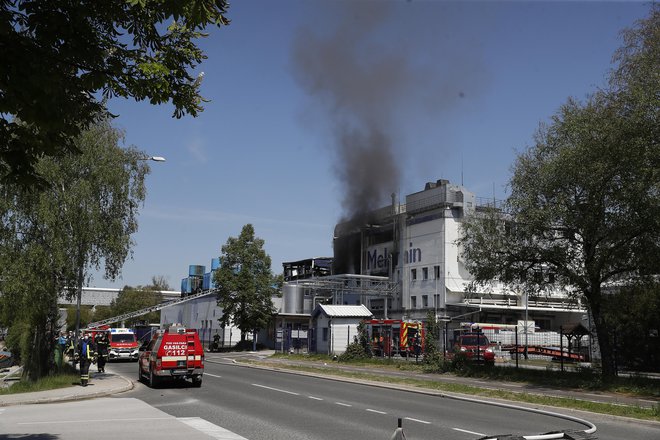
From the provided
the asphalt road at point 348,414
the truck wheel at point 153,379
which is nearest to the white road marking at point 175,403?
the asphalt road at point 348,414

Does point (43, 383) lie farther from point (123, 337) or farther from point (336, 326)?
point (336, 326)

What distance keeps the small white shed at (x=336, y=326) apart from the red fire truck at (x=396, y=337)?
5.79 ft

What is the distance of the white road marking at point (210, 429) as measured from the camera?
11.5 m

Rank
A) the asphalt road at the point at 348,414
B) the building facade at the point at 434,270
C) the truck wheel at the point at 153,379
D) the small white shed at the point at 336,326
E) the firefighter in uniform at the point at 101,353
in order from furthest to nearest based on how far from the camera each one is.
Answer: the building facade at the point at 434,270, the small white shed at the point at 336,326, the firefighter in uniform at the point at 101,353, the truck wheel at the point at 153,379, the asphalt road at the point at 348,414

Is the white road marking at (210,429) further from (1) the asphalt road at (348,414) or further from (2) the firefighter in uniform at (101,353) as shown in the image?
(2) the firefighter in uniform at (101,353)

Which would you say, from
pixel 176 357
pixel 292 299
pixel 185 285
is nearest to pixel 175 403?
pixel 176 357

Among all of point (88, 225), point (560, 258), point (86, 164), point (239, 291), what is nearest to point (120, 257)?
point (88, 225)

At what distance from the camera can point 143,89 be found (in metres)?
7.97

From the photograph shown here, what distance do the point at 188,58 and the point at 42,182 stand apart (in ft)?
8.00

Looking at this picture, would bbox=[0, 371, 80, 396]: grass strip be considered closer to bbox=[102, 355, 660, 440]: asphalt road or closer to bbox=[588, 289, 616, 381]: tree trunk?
bbox=[102, 355, 660, 440]: asphalt road

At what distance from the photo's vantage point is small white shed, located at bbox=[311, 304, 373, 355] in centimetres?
4659

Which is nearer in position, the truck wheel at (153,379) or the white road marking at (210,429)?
the white road marking at (210,429)

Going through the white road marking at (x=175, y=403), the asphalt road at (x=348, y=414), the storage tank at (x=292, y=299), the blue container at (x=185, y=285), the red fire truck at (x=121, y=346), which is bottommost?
the white road marking at (x=175, y=403)

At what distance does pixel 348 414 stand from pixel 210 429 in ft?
12.6
